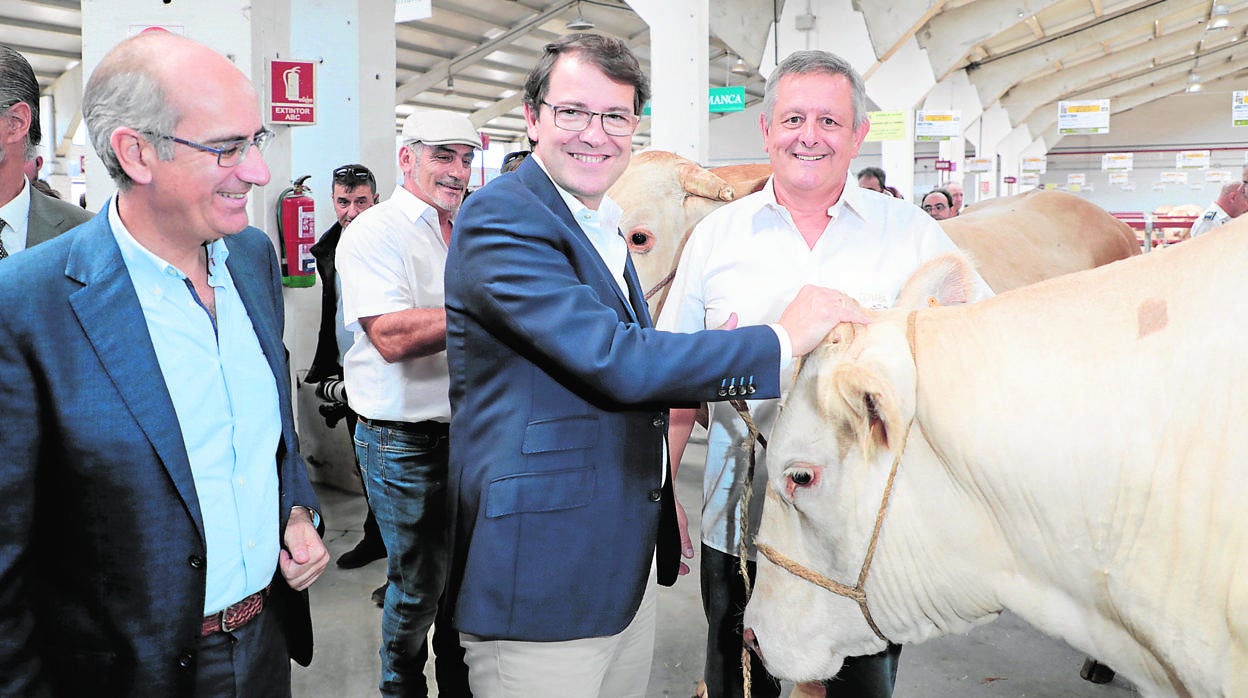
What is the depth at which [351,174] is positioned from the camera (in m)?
5.03

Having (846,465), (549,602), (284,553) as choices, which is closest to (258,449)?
(284,553)

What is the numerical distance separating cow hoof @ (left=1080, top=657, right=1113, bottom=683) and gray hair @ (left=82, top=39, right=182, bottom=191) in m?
3.84

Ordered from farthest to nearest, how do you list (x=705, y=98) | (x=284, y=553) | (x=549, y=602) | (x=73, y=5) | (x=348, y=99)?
(x=73, y=5)
(x=705, y=98)
(x=348, y=99)
(x=284, y=553)
(x=549, y=602)

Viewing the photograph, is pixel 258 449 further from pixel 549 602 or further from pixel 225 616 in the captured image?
pixel 549 602

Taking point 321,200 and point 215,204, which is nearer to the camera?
point 215,204

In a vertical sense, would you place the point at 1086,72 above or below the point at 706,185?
above

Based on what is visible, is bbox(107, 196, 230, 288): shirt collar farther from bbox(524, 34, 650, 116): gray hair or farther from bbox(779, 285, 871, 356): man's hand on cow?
bbox(779, 285, 871, 356): man's hand on cow

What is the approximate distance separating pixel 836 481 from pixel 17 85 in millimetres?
2136

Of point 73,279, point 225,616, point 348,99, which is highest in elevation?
point 348,99

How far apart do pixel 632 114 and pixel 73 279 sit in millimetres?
1005

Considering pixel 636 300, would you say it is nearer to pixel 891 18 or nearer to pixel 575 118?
pixel 575 118

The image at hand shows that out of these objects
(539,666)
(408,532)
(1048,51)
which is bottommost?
(408,532)

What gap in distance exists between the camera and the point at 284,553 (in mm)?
1732

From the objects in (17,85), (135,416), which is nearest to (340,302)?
(17,85)
